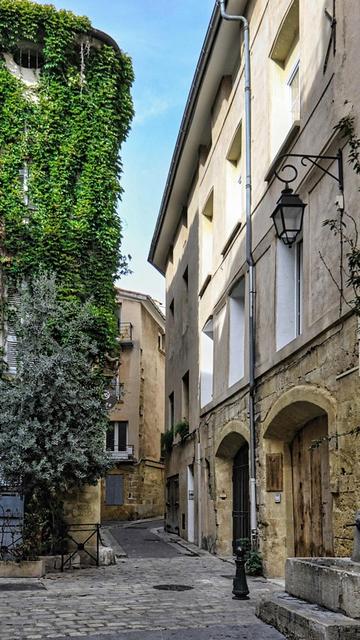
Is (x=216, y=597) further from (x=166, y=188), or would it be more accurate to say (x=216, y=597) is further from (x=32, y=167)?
(x=166, y=188)

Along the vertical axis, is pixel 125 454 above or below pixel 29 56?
below

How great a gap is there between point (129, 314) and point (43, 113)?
17.9 m

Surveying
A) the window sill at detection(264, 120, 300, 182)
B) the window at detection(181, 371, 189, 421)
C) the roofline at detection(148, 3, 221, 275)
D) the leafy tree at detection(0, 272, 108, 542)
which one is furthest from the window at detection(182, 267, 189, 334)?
the window sill at detection(264, 120, 300, 182)

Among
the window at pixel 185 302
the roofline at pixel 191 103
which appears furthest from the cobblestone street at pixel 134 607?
the roofline at pixel 191 103

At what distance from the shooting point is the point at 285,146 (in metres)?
10.9

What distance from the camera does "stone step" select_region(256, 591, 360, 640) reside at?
5172 millimetres

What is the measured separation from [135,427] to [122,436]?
675 mm

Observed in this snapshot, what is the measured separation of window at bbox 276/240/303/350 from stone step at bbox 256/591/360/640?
4.74 meters

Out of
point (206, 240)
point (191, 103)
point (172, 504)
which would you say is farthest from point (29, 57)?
point (172, 504)

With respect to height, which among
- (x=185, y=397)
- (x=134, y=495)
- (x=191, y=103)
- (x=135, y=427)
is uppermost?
(x=191, y=103)

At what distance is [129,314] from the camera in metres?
33.0

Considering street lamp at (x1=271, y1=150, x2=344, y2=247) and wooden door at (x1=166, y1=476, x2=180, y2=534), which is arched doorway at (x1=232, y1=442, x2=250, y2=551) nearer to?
street lamp at (x1=271, y1=150, x2=344, y2=247)

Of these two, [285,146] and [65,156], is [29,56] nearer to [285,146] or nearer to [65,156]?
[65,156]

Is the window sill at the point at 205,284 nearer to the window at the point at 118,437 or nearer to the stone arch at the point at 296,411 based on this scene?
the stone arch at the point at 296,411
